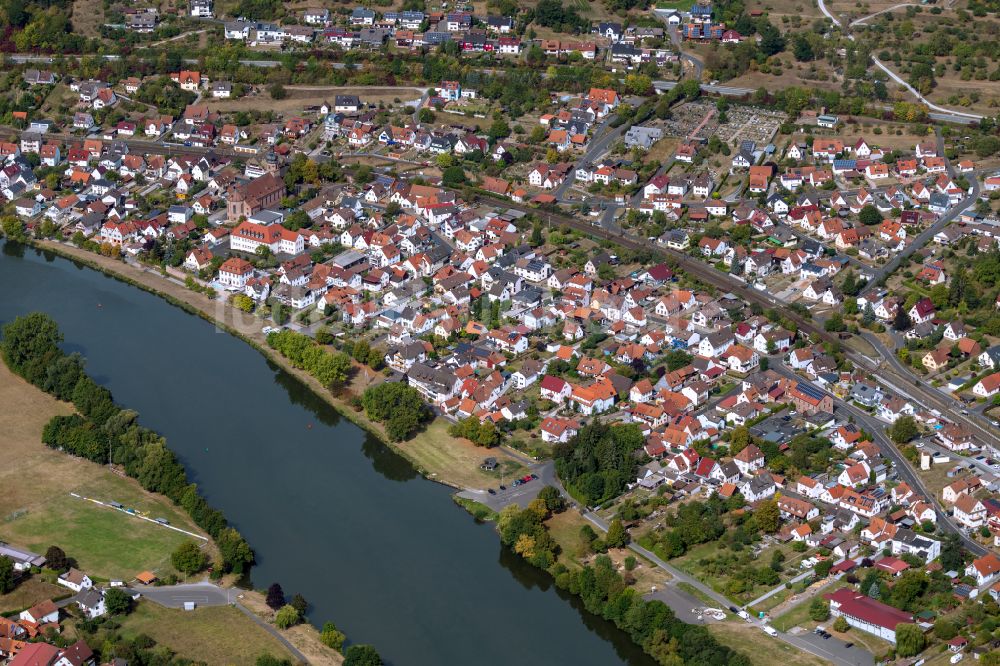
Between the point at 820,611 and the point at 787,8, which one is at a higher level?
the point at 787,8

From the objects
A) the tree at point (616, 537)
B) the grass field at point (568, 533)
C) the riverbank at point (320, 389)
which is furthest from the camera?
the riverbank at point (320, 389)

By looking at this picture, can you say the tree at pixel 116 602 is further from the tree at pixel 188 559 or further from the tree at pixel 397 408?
the tree at pixel 397 408

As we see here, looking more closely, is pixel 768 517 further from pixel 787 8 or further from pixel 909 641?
pixel 787 8

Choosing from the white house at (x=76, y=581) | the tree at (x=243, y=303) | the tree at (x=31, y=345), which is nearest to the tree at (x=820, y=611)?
the white house at (x=76, y=581)

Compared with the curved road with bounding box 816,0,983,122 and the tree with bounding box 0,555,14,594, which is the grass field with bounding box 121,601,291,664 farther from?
the curved road with bounding box 816,0,983,122

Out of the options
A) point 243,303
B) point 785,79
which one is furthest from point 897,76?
point 243,303

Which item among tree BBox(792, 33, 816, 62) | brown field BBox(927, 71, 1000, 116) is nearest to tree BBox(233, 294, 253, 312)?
tree BBox(792, 33, 816, 62)

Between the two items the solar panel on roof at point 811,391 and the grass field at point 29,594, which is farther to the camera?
the solar panel on roof at point 811,391
